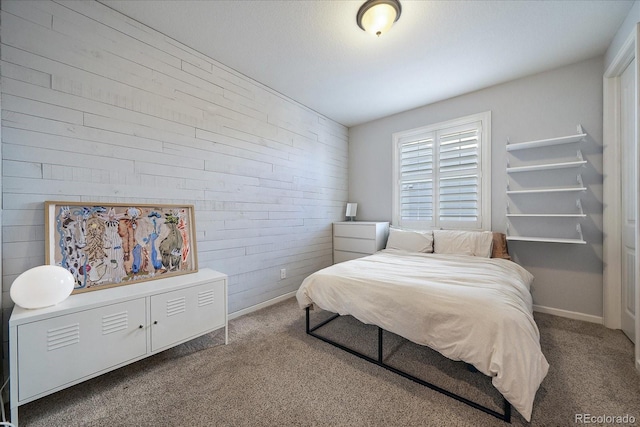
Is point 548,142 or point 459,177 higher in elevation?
point 548,142

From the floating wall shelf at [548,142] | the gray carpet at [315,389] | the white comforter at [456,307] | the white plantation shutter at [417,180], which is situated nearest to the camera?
the white comforter at [456,307]

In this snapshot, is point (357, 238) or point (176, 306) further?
point (357, 238)

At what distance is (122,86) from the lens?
1.90 meters

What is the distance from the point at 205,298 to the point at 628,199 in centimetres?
369

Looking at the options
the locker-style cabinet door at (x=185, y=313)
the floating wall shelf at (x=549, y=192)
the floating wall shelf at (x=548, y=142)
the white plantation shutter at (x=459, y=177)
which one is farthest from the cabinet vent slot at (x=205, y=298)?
the floating wall shelf at (x=548, y=142)

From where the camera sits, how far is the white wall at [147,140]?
1.53 metres

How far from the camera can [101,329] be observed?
1491 millimetres

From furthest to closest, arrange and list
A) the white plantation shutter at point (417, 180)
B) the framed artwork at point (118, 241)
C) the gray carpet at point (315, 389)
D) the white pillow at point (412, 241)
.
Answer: the white plantation shutter at point (417, 180), the white pillow at point (412, 241), the framed artwork at point (118, 241), the gray carpet at point (315, 389)

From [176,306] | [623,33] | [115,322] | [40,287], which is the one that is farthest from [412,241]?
[40,287]

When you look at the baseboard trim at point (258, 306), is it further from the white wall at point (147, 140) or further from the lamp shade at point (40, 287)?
the lamp shade at point (40, 287)

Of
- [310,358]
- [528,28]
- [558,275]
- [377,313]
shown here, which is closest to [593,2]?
[528,28]

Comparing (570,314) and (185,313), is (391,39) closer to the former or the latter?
(185,313)

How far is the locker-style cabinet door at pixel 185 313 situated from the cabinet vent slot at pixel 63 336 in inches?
15.0
